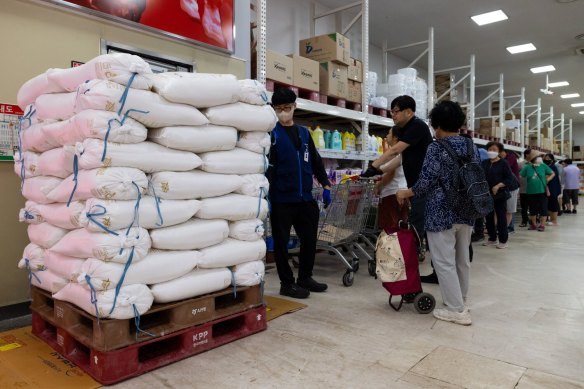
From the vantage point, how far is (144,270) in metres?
2.17

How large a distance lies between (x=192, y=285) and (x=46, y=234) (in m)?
0.94

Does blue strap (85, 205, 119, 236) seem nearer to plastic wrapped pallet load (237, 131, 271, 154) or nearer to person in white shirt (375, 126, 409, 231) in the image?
plastic wrapped pallet load (237, 131, 271, 154)

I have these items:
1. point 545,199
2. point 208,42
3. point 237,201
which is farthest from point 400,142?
point 545,199

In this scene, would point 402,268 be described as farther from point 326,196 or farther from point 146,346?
point 146,346

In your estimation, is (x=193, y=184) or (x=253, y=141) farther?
(x=253, y=141)

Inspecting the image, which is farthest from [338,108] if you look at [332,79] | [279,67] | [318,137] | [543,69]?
[543,69]

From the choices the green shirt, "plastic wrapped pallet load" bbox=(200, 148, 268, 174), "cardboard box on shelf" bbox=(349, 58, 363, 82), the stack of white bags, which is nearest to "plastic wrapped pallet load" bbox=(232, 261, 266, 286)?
the stack of white bags

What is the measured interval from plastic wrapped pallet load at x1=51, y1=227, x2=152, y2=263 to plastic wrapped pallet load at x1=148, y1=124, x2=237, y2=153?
20.4 inches

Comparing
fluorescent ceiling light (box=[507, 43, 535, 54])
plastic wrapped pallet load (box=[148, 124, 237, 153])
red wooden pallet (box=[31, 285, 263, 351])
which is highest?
fluorescent ceiling light (box=[507, 43, 535, 54])

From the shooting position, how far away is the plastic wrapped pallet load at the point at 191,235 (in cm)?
227

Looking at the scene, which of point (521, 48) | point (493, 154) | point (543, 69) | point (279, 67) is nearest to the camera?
point (279, 67)

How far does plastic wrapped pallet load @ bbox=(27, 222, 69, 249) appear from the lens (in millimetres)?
2455

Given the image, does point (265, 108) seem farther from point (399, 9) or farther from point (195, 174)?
point (399, 9)

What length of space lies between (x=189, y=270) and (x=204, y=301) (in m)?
0.22
